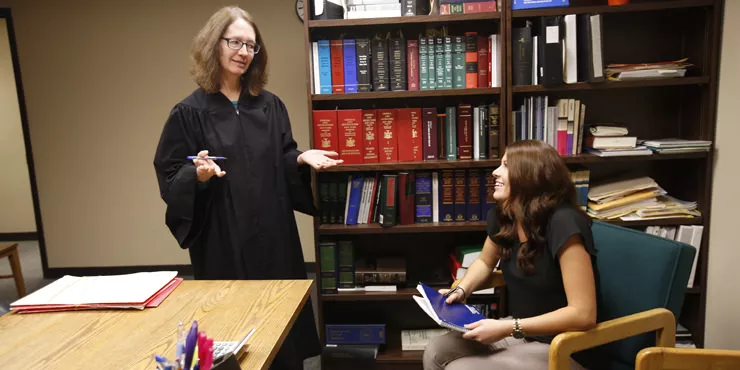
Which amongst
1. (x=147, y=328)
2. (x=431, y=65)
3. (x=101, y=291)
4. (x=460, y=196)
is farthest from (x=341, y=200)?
(x=147, y=328)

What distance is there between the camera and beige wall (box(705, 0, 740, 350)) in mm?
2215

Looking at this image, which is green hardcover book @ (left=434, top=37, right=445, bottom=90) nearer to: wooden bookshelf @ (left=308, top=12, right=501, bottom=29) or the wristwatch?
wooden bookshelf @ (left=308, top=12, right=501, bottom=29)

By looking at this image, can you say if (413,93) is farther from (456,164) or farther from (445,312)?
(445,312)

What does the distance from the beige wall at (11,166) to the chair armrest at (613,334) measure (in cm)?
570

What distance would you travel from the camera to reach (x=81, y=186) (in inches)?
152

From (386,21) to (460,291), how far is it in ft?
4.34

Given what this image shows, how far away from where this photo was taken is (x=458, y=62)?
2475 millimetres

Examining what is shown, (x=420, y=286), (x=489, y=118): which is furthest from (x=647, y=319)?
(x=489, y=118)

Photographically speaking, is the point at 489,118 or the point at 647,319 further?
the point at 489,118

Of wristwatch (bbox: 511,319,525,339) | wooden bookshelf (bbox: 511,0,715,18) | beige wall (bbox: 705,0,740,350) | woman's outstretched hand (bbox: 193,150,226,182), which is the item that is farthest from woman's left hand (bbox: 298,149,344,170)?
beige wall (bbox: 705,0,740,350)

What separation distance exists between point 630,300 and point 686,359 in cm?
33

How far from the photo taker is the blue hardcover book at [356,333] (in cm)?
266

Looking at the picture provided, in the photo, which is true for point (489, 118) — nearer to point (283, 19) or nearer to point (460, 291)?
point (460, 291)

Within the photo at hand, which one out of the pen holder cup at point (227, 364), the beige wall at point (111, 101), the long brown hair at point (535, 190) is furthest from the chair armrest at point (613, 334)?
the beige wall at point (111, 101)
